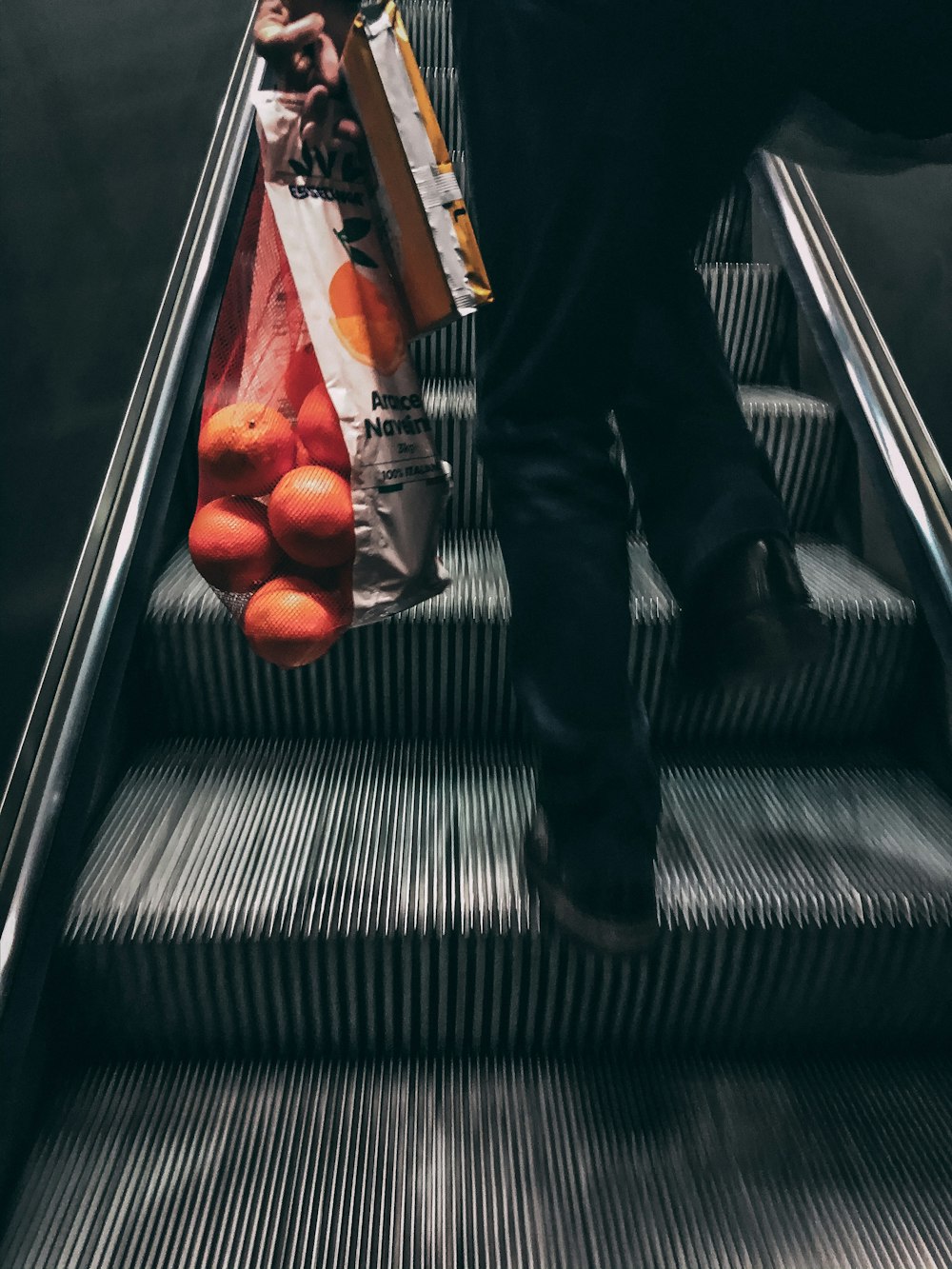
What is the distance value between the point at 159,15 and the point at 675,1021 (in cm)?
200

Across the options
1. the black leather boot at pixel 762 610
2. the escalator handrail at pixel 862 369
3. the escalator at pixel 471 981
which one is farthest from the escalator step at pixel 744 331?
the black leather boot at pixel 762 610

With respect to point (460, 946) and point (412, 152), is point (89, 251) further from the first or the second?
point (460, 946)

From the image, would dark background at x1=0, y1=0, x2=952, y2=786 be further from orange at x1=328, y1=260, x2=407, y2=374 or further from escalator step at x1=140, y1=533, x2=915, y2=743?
orange at x1=328, y1=260, x2=407, y2=374

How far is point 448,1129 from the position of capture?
0.78 meters

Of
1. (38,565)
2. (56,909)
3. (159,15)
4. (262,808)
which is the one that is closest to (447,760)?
(262,808)

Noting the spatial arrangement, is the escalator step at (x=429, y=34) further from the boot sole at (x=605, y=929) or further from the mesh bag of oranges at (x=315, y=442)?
the boot sole at (x=605, y=929)

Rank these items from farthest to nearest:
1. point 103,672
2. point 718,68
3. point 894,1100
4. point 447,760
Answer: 1. point 447,760
2. point 103,672
3. point 894,1100
4. point 718,68

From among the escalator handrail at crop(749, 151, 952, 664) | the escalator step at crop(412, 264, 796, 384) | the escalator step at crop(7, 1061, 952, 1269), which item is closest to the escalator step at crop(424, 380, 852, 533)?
the escalator handrail at crop(749, 151, 952, 664)

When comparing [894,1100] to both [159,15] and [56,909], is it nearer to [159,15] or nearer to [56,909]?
[56,909]

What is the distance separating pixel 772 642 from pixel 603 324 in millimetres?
342

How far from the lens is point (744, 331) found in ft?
4.83

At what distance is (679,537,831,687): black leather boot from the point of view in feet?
2.36

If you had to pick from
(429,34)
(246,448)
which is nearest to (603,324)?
(246,448)

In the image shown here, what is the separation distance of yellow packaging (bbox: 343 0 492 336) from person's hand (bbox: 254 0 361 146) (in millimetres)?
24
